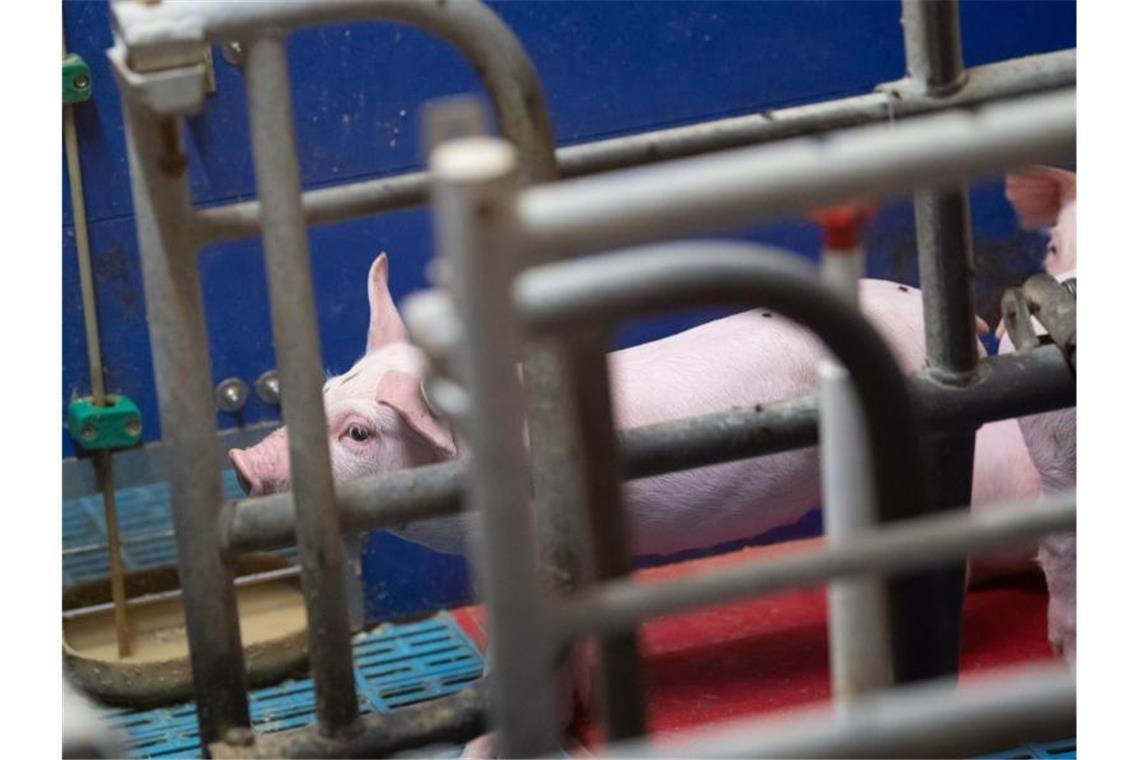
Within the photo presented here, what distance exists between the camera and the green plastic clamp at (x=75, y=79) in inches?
103

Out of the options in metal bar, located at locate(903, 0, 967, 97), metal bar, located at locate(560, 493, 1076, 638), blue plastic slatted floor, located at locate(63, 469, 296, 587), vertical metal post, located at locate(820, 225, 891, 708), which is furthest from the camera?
blue plastic slatted floor, located at locate(63, 469, 296, 587)

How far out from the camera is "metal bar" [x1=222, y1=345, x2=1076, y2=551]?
166 cm

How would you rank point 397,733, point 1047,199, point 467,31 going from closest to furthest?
point 467,31, point 397,733, point 1047,199

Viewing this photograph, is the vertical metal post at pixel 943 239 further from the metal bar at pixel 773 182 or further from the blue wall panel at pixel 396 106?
the blue wall panel at pixel 396 106

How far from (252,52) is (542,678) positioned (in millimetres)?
742

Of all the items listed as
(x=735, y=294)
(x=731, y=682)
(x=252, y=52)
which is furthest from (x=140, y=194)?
(x=731, y=682)

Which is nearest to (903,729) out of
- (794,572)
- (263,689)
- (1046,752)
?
(794,572)

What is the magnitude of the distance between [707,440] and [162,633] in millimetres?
1378

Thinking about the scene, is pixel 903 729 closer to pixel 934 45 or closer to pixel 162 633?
pixel 934 45

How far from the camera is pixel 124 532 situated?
2906mm

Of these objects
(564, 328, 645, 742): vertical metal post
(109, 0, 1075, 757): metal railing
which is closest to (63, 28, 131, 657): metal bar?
(109, 0, 1075, 757): metal railing

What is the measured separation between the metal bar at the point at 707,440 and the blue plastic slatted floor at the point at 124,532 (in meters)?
1.19

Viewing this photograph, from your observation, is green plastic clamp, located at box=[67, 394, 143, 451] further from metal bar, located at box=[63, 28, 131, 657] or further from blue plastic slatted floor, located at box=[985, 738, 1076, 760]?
blue plastic slatted floor, located at box=[985, 738, 1076, 760]

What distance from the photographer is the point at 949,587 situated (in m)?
1.98
